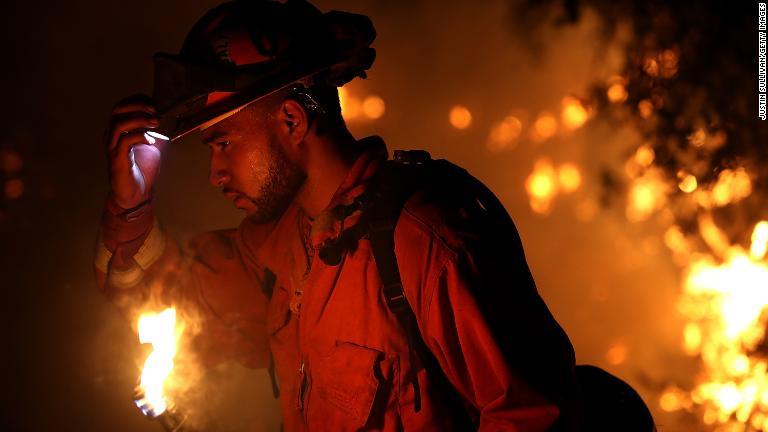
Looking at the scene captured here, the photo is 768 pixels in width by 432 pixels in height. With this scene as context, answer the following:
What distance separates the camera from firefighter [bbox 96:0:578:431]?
199cm

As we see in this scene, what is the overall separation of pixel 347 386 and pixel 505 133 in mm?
2999

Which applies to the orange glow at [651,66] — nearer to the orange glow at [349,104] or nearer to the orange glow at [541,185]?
the orange glow at [541,185]

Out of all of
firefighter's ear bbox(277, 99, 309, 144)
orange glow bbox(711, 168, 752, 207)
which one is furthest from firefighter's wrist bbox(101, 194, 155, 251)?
orange glow bbox(711, 168, 752, 207)

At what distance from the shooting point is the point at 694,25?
5277 mm

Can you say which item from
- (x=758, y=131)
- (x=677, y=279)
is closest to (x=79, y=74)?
(x=677, y=279)

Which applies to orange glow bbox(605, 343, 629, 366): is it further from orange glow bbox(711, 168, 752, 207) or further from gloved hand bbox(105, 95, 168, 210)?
gloved hand bbox(105, 95, 168, 210)

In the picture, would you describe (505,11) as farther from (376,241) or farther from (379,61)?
(376,241)

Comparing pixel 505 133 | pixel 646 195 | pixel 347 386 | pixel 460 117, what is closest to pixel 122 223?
pixel 347 386

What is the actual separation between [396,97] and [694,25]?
2859mm

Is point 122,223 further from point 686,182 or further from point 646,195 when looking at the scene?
point 686,182

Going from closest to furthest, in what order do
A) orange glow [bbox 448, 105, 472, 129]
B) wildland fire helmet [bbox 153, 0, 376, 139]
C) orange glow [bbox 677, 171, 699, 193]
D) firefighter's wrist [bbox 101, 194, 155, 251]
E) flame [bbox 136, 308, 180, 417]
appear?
wildland fire helmet [bbox 153, 0, 376, 139] → flame [bbox 136, 308, 180, 417] → firefighter's wrist [bbox 101, 194, 155, 251] → orange glow [bbox 448, 105, 472, 129] → orange glow [bbox 677, 171, 699, 193]

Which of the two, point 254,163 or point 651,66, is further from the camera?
point 651,66

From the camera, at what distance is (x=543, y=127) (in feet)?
15.8

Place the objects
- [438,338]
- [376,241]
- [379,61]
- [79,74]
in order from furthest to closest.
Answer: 1. [379,61]
2. [79,74]
3. [376,241]
4. [438,338]
